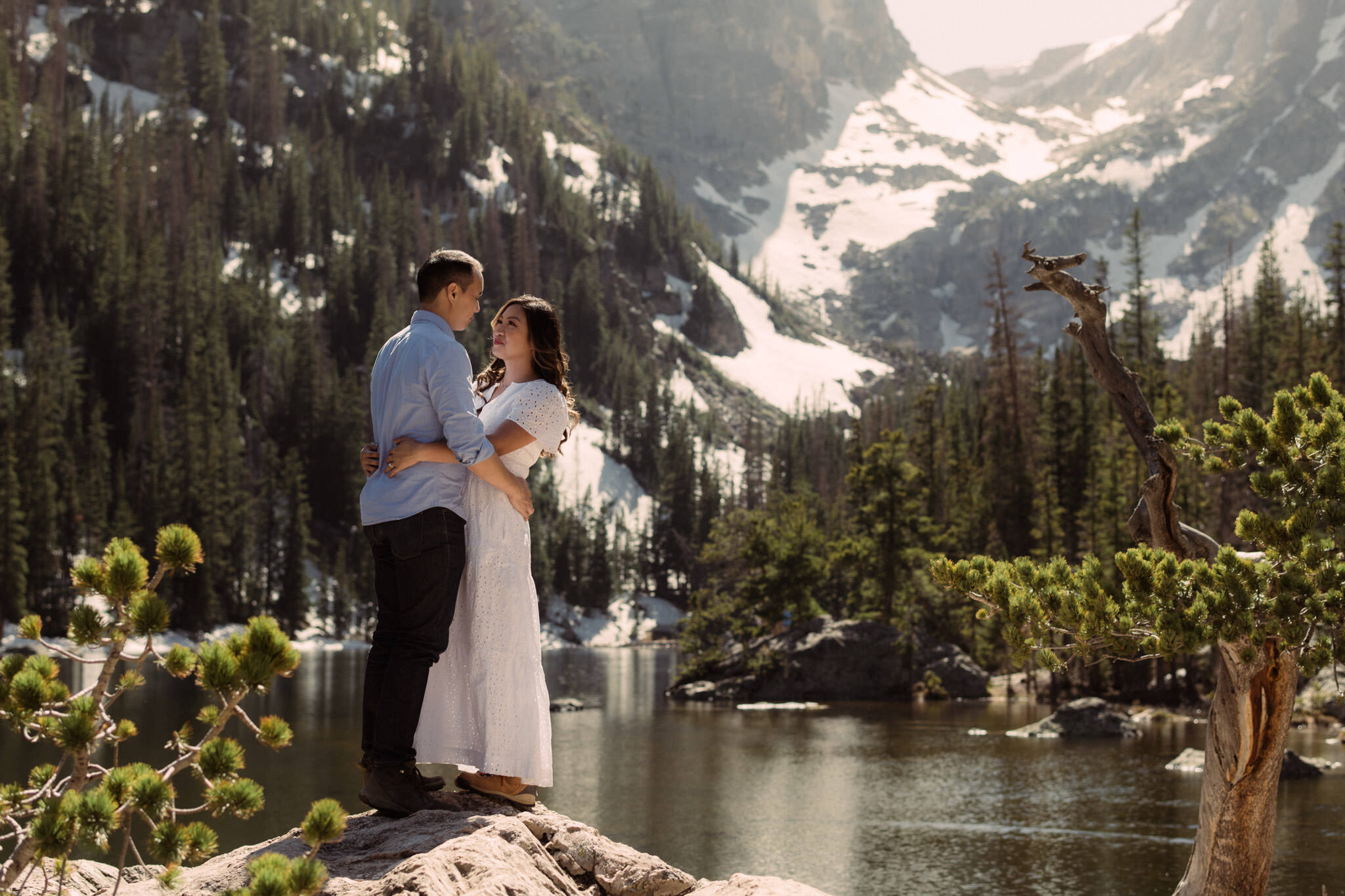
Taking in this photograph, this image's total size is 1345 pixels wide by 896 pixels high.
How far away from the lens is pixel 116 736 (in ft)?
13.1

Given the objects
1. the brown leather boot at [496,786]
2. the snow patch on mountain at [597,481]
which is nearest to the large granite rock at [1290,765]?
the brown leather boot at [496,786]

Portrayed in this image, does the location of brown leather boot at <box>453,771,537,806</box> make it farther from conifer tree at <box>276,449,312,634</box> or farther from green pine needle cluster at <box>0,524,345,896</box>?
conifer tree at <box>276,449,312,634</box>

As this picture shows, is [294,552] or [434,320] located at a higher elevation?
[294,552]

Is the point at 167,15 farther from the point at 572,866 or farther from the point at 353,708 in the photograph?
the point at 572,866

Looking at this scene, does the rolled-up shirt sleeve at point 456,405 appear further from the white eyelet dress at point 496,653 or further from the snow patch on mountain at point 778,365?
the snow patch on mountain at point 778,365

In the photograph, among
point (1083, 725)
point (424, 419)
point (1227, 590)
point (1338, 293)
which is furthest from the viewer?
point (1338, 293)

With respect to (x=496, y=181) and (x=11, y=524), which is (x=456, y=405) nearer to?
(x=11, y=524)

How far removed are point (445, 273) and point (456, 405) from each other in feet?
2.23

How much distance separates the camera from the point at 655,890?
17.4 ft

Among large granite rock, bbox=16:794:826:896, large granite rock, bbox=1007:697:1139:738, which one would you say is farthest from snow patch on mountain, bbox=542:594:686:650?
large granite rock, bbox=16:794:826:896

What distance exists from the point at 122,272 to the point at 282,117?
4482cm

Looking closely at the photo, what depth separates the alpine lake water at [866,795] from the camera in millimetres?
16094

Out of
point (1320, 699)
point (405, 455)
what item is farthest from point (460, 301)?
point (1320, 699)

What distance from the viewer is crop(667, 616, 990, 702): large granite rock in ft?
139
